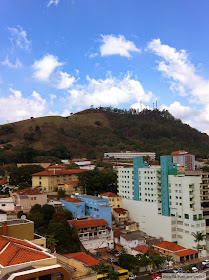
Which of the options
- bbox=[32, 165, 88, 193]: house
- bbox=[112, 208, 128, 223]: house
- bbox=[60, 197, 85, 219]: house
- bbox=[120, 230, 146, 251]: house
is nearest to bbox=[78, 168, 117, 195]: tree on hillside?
bbox=[32, 165, 88, 193]: house

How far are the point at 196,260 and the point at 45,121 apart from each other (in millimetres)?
127061

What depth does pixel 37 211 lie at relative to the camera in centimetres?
4319

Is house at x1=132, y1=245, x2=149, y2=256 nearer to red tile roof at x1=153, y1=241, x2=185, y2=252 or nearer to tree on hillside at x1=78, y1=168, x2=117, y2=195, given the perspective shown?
red tile roof at x1=153, y1=241, x2=185, y2=252

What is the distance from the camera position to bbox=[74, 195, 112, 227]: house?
1820 inches

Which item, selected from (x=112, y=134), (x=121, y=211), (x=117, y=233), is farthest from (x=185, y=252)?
(x=112, y=134)

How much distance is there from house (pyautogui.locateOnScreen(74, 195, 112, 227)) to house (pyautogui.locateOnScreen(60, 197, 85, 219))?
45.9 inches

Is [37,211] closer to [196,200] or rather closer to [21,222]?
[21,222]

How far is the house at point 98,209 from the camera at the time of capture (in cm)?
4622

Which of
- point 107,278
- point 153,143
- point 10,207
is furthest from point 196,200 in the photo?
point 153,143

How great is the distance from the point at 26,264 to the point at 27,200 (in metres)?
35.4

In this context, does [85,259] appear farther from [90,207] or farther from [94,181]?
[94,181]

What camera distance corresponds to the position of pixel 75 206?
154ft

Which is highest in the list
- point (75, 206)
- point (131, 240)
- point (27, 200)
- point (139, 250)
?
point (27, 200)

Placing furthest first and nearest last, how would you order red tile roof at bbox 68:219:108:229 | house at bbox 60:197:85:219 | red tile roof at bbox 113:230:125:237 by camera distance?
1. house at bbox 60:197:85:219
2. red tile roof at bbox 113:230:125:237
3. red tile roof at bbox 68:219:108:229
